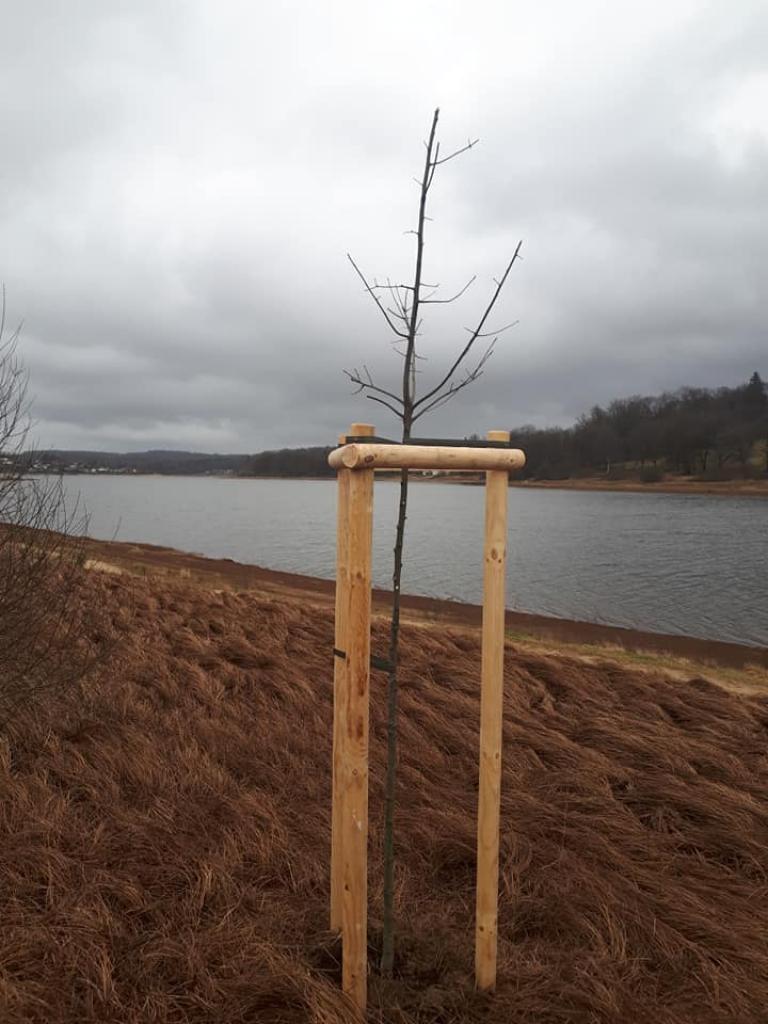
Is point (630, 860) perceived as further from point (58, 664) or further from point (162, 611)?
point (162, 611)

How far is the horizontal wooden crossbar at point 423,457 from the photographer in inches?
91.0

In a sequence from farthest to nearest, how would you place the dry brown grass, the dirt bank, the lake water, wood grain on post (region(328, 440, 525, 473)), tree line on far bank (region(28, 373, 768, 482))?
tree line on far bank (region(28, 373, 768, 482)) < the lake water < the dirt bank < the dry brown grass < wood grain on post (region(328, 440, 525, 473))

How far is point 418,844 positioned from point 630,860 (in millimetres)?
1166

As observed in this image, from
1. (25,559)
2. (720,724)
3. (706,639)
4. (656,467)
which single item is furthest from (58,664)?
(656,467)

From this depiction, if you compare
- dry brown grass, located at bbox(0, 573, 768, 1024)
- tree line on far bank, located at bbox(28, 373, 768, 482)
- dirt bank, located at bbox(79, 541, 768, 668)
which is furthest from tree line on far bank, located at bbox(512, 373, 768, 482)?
dry brown grass, located at bbox(0, 573, 768, 1024)

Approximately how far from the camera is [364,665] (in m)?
2.40

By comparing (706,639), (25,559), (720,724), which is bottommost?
(706,639)

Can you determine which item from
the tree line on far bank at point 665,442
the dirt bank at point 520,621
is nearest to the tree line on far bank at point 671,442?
the tree line on far bank at point 665,442

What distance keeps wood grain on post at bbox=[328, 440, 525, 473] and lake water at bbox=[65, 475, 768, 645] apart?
18.9ft

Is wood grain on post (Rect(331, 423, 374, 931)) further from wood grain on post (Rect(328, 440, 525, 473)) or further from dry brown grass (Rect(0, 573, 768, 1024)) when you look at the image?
dry brown grass (Rect(0, 573, 768, 1024))

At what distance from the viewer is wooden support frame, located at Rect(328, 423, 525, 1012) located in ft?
7.84

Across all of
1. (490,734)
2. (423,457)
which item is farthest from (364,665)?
(423,457)

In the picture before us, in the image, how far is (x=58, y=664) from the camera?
16.3ft

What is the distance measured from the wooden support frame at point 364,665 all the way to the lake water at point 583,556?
5.69 meters
